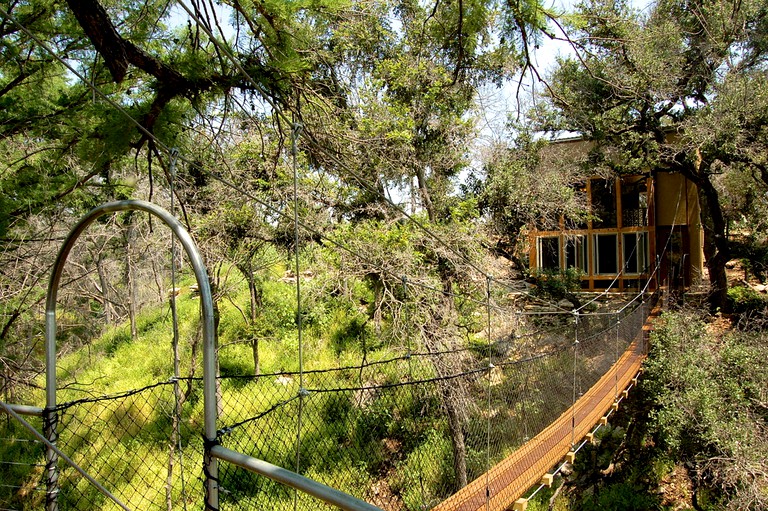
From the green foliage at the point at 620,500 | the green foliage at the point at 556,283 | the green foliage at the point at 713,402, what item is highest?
the green foliage at the point at 556,283

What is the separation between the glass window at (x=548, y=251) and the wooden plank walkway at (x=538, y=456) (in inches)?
141

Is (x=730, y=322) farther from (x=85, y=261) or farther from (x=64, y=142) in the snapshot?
(x=85, y=261)

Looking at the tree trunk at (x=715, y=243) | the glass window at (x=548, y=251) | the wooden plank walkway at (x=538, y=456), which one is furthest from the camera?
the glass window at (x=548, y=251)

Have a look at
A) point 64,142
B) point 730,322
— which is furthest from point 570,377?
point 730,322

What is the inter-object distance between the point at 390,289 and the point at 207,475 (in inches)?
130

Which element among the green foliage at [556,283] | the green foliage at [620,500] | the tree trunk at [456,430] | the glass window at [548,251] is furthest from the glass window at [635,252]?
the tree trunk at [456,430]

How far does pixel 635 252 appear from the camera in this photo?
24.8ft

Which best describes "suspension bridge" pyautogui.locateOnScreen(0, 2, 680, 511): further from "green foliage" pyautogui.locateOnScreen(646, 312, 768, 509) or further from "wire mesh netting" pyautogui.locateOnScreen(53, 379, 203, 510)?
"green foliage" pyautogui.locateOnScreen(646, 312, 768, 509)

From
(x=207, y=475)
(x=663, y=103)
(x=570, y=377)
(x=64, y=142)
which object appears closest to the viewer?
(x=207, y=475)

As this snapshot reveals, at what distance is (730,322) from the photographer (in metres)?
6.04

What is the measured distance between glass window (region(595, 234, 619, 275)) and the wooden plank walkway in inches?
150

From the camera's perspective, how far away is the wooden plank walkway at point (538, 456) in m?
2.02

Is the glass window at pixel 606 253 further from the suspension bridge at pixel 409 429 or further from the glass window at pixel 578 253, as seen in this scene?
the suspension bridge at pixel 409 429

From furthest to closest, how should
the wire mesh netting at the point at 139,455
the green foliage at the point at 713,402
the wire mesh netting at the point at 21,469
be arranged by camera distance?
the wire mesh netting at the point at 21,469, the wire mesh netting at the point at 139,455, the green foliage at the point at 713,402
